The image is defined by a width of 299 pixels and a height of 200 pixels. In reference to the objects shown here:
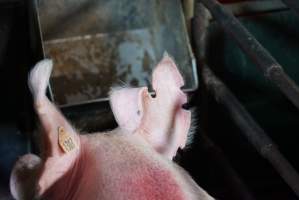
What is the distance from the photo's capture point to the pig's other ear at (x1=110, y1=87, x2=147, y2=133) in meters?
0.64

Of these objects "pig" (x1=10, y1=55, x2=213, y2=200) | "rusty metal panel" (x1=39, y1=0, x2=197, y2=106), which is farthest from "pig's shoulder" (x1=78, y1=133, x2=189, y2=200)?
"rusty metal panel" (x1=39, y1=0, x2=197, y2=106)

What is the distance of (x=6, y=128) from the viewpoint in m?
1.57

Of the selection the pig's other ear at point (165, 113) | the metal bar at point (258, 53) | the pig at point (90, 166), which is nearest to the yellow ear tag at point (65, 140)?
the pig at point (90, 166)

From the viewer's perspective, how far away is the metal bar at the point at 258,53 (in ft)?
3.15

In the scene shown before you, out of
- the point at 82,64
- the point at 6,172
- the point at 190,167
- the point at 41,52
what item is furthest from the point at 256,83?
the point at 6,172

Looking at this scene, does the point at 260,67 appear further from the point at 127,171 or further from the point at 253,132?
the point at 127,171

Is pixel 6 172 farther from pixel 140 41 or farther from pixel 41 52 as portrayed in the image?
pixel 140 41

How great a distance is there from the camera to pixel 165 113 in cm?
68

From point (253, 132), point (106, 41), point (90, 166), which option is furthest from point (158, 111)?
point (106, 41)

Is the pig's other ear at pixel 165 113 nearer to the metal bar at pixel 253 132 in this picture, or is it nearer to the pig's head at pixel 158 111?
the pig's head at pixel 158 111

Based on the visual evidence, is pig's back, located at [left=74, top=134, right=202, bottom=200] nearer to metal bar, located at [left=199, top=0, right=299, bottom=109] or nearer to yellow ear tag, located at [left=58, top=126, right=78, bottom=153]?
yellow ear tag, located at [left=58, top=126, right=78, bottom=153]

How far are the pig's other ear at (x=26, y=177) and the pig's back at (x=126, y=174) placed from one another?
0.17 feet

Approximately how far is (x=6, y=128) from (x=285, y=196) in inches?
37.4

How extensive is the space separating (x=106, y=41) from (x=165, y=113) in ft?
3.57
